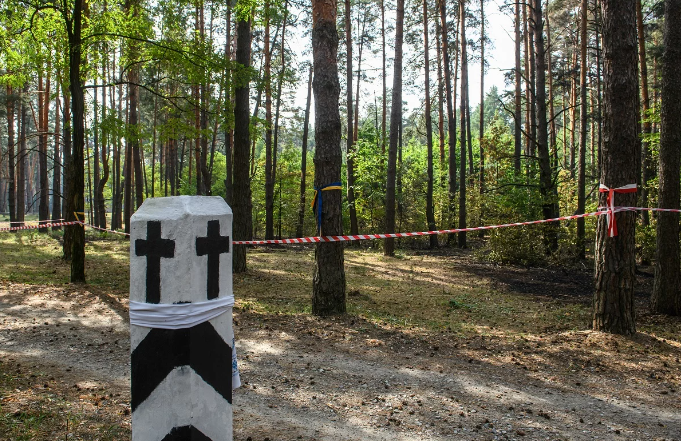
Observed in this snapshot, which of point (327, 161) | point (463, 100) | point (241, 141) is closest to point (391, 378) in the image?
point (327, 161)

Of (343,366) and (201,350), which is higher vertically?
(201,350)

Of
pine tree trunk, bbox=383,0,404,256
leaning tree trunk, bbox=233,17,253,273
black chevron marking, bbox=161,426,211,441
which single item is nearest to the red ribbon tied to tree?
black chevron marking, bbox=161,426,211,441

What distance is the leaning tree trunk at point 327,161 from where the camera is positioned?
25.8ft

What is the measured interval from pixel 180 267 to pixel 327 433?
2.90 meters

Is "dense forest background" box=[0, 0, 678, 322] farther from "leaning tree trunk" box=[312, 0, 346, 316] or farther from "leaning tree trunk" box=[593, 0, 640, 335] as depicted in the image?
"leaning tree trunk" box=[312, 0, 346, 316]

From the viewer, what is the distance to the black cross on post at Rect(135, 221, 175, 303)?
1.47 metres

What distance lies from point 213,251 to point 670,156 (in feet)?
29.5

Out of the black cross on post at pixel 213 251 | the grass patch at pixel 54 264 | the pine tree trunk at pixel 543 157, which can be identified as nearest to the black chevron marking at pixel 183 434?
the black cross on post at pixel 213 251

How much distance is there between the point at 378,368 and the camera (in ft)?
18.5

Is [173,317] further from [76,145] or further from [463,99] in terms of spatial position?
[463,99]

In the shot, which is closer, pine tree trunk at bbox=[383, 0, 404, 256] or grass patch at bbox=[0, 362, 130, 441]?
grass patch at bbox=[0, 362, 130, 441]

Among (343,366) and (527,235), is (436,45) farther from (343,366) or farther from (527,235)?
(343,366)

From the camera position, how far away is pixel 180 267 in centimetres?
148

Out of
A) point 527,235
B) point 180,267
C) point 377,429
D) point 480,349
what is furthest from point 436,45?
point 180,267
